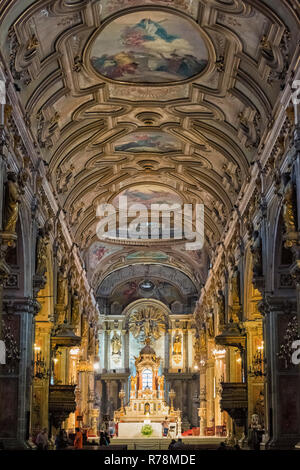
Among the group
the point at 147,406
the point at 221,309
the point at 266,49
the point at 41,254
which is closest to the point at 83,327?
the point at 221,309

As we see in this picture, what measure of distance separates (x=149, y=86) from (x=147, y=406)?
25497mm

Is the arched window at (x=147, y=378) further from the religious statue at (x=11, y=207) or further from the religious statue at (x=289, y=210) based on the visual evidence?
the religious statue at (x=289, y=210)

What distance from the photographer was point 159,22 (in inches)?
737

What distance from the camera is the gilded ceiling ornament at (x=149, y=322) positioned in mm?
48656

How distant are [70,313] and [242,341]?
835cm

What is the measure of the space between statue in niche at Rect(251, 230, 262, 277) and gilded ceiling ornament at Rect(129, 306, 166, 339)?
91.0 feet

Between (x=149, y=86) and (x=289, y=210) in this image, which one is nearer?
(x=289, y=210)

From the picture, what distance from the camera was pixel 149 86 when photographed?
867 inches

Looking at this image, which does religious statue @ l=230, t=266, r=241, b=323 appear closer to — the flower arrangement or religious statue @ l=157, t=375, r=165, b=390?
the flower arrangement

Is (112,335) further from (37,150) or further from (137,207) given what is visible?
(37,150)

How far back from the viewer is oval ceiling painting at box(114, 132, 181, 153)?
26688 mm

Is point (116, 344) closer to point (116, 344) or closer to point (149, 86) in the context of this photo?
point (116, 344)

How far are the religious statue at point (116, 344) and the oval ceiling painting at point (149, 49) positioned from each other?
95.9ft

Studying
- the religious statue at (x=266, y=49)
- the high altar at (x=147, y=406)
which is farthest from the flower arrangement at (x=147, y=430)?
the religious statue at (x=266, y=49)
